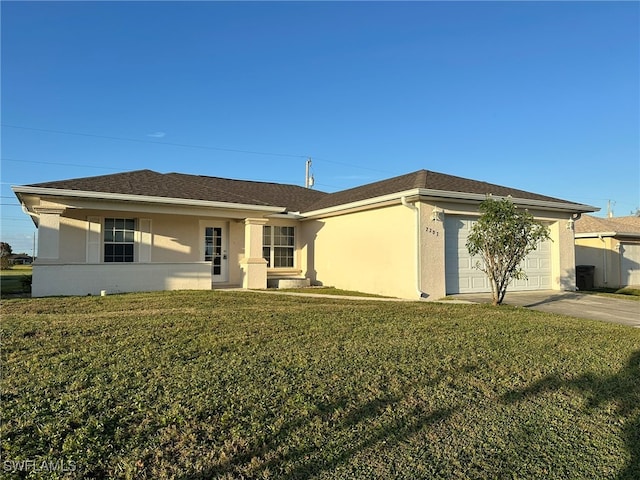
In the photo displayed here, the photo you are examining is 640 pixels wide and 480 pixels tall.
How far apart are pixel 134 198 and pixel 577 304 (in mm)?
13183

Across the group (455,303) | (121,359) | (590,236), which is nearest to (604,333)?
(455,303)

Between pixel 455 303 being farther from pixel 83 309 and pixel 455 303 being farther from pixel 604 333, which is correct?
pixel 83 309

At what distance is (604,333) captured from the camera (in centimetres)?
712

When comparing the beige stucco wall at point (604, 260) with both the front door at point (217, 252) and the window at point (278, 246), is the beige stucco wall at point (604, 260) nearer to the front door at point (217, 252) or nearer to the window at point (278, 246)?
the window at point (278, 246)

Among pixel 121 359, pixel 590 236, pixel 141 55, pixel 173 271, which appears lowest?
pixel 121 359

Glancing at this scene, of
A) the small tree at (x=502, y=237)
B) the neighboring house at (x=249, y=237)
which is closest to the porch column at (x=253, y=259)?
the neighboring house at (x=249, y=237)

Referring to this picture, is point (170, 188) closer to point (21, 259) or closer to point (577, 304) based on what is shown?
point (577, 304)

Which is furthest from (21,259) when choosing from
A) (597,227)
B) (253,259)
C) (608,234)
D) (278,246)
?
(608,234)

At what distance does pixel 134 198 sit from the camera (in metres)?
12.3

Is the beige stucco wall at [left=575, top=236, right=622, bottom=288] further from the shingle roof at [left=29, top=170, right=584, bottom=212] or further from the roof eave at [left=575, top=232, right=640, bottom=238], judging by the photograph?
the shingle roof at [left=29, top=170, right=584, bottom=212]

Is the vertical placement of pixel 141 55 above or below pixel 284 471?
above

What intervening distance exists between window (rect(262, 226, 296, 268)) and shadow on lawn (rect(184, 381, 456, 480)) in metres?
12.8

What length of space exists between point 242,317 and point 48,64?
12.5 m

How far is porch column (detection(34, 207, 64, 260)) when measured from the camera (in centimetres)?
1148
